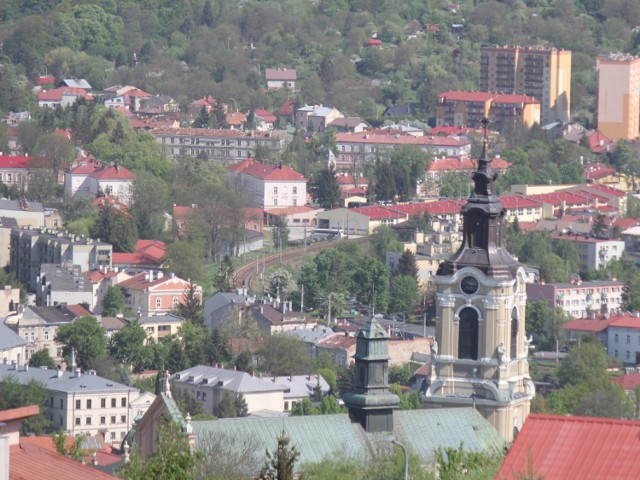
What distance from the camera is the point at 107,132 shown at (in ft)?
426

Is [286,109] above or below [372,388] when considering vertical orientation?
above

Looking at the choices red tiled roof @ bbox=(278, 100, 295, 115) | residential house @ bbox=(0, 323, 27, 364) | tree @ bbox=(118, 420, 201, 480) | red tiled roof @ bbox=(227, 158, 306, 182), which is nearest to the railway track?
residential house @ bbox=(0, 323, 27, 364)

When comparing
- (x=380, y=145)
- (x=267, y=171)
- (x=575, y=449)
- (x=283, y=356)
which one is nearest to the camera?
(x=575, y=449)

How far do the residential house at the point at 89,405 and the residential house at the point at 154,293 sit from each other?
16.7 meters

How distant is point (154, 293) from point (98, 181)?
23.4 m

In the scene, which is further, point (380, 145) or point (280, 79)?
point (280, 79)

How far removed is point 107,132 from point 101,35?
140 feet

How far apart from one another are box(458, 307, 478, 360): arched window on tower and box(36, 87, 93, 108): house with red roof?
101 m

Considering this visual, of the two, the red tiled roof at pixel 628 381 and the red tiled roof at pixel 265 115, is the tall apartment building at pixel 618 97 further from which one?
the red tiled roof at pixel 628 381

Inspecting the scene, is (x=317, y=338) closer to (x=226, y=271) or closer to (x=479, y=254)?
(x=226, y=271)

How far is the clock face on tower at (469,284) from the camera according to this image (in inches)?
1827

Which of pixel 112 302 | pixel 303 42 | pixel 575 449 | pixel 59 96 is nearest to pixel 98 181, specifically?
pixel 112 302

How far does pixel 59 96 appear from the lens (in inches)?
5856

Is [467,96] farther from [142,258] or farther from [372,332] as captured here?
[372,332]
